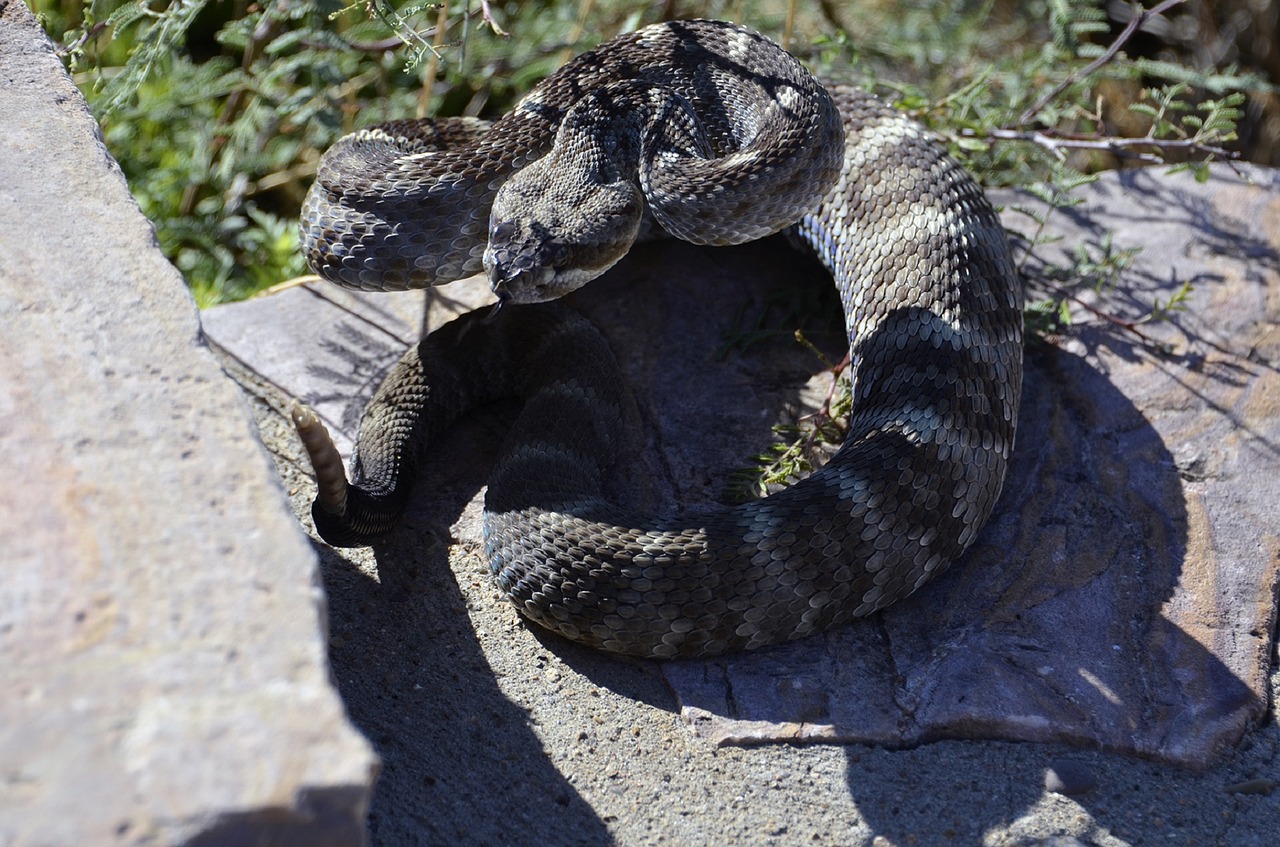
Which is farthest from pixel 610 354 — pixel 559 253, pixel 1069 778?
pixel 1069 778

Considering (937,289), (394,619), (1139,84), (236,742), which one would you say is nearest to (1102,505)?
(937,289)

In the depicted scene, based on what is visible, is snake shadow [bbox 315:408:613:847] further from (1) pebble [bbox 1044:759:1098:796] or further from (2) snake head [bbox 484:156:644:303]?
(1) pebble [bbox 1044:759:1098:796]

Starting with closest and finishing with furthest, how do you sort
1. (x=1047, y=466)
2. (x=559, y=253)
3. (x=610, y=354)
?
(x=559, y=253)
(x=1047, y=466)
(x=610, y=354)

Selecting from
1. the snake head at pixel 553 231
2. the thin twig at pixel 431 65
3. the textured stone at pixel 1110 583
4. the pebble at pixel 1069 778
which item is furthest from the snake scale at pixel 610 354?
the thin twig at pixel 431 65

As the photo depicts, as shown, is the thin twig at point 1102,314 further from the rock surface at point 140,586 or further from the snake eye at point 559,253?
the rock surface at point 140,586

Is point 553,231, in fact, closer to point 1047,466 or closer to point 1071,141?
point 1047,466

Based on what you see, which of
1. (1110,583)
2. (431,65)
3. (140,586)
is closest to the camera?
(140,586)
